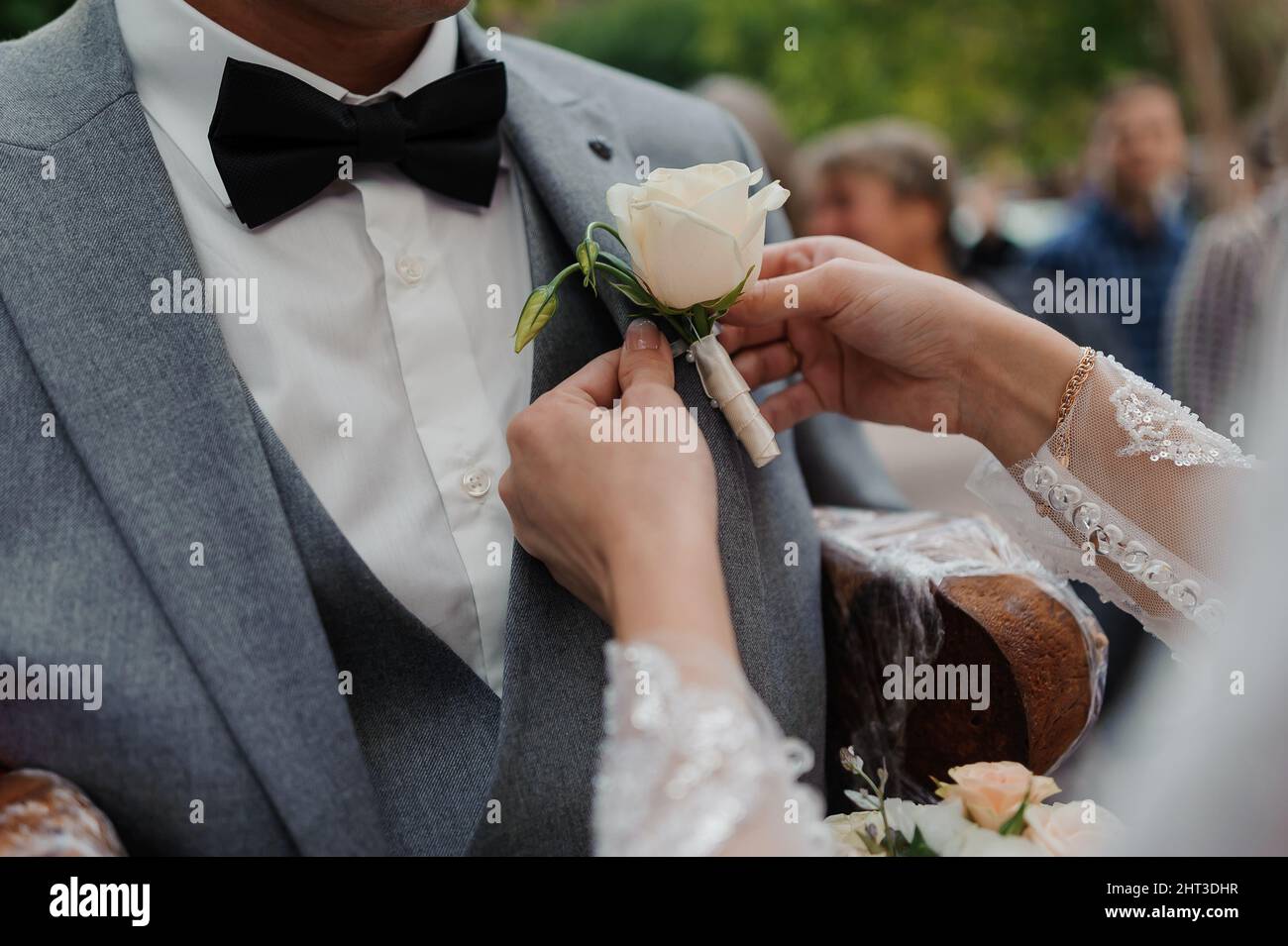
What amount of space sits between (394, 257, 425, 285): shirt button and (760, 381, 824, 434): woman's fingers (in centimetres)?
49

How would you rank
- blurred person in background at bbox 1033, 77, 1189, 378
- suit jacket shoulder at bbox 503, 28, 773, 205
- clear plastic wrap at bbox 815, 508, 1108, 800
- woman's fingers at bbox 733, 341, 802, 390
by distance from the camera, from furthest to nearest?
blurred person in background at bbox 1033, 77, 1189, 378, suit jacket shoulder at bbox 503, 28, 773, 205, woman's fingers at bbox 733, 341, 802, 390, clear plastic wrap at bbox 815, 508, 1108, 800

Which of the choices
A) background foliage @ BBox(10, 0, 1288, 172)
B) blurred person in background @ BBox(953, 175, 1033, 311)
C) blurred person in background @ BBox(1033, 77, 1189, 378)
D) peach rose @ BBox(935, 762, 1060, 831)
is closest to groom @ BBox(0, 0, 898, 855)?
peach rose @ BBox(935, 762, 1060, 831)

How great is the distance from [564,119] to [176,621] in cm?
88

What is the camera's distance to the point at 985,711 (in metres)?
1.45

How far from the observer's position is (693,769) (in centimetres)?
99

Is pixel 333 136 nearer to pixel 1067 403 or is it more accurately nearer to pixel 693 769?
pixel 693 769

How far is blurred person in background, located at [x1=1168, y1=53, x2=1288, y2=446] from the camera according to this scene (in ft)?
10.2

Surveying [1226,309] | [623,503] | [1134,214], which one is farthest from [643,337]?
[1134,214]

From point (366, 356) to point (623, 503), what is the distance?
1.57 feet

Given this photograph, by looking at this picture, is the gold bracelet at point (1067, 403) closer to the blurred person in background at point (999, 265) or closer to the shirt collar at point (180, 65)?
the shirt collar at point (180, 65)

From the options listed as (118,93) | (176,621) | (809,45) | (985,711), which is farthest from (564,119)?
(809,45)

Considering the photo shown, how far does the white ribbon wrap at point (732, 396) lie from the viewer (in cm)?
134

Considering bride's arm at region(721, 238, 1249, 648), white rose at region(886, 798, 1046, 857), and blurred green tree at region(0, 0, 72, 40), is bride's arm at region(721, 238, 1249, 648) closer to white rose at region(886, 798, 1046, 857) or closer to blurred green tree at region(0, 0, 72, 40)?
white rose at region(886, 798, 1046, 857)

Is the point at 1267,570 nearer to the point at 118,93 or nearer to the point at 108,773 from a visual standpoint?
the point at 108,773
